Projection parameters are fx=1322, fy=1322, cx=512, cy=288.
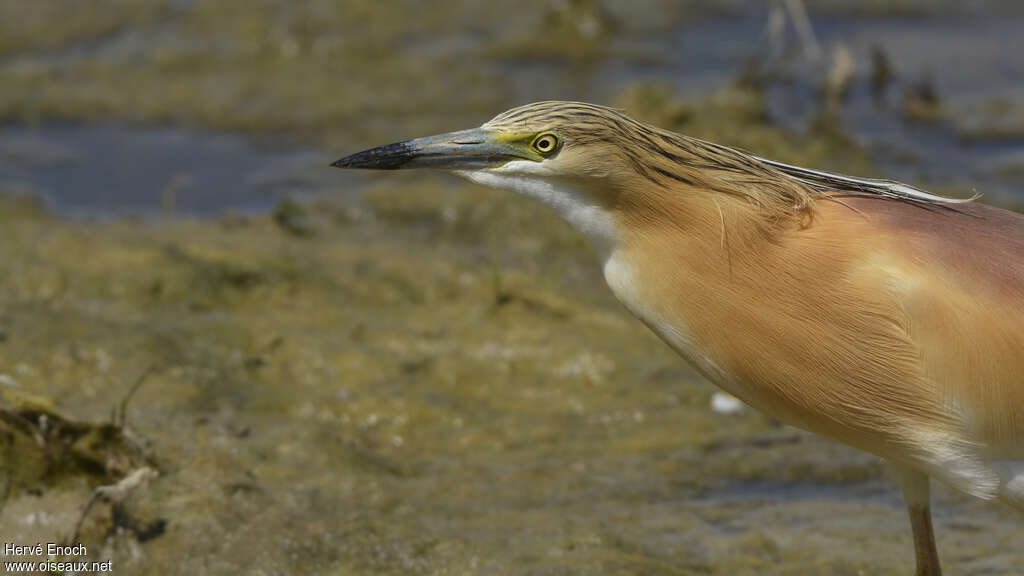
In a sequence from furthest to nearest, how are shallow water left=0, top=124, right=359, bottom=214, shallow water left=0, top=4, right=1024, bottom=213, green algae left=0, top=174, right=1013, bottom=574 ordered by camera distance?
shallow water left=0, top=4, right=1024, bottom=213, shallow water left=0, top=124, right=359, bottom=214, green algae left=0, top=174, right=1013, bottom=574

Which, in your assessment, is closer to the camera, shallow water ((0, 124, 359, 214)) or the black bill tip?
the black bill tip

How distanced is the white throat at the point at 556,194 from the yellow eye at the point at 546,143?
43 millimetres

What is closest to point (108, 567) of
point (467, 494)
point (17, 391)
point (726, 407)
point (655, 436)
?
point (17, 391)

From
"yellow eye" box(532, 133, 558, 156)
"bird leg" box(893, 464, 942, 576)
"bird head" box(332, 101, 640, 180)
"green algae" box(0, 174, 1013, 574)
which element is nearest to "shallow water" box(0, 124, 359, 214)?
"green algae" box(0, 174, 1013, 574)

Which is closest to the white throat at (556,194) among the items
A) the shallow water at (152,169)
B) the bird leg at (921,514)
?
the bird leg at (921,514)

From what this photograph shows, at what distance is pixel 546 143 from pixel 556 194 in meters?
0.16

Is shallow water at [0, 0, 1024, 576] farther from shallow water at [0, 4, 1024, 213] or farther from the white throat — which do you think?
the white throat

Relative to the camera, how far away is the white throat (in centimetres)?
385

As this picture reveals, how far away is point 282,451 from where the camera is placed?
527cm

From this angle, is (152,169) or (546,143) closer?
(546,143)

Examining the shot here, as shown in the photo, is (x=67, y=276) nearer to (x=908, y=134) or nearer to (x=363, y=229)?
(x=363, y=229)

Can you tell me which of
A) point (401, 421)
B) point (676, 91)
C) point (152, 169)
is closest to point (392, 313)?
point (401, 421)

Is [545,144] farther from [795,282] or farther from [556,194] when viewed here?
[795,282]

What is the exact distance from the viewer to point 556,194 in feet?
12.7
